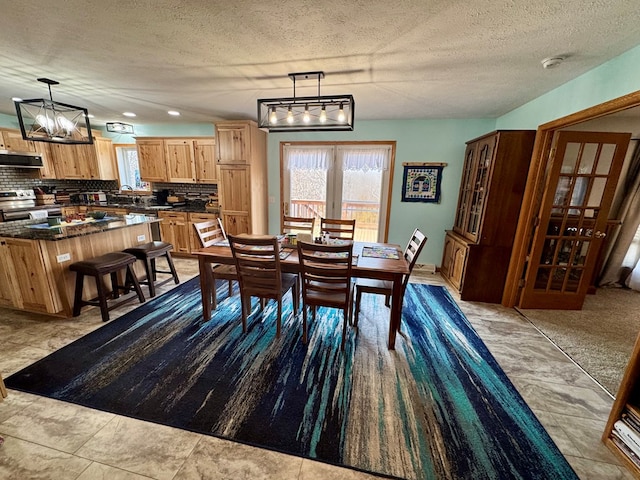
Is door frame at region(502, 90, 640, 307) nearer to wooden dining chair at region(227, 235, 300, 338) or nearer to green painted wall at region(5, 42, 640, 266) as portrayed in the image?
green painted wall at region(5, 42, 640, 266)

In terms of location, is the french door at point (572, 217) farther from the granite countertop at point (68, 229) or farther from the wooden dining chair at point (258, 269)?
the granite countertop at point (68, 229)

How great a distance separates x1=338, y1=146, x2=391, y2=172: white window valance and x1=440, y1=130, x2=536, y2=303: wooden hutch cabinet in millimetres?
1266

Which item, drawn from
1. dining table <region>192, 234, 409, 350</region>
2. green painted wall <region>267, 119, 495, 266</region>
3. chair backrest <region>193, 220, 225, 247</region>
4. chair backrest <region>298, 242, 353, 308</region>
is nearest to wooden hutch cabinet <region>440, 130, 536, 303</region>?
green painted wall <region>267, 119, 495, 266</region>

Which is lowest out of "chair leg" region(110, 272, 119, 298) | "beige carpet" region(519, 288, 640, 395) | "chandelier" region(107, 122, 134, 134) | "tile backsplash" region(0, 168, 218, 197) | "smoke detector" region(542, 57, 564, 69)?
"beige carpet" region(519, 288, 640, 395)

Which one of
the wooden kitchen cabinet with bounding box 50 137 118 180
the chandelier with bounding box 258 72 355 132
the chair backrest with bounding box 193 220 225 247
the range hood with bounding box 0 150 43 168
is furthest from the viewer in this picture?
the wooden kitchen cabinet with bounding box 50 137 118 180

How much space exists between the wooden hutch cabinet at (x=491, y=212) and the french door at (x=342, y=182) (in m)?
1.31

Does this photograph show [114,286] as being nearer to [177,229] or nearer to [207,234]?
[207,234]

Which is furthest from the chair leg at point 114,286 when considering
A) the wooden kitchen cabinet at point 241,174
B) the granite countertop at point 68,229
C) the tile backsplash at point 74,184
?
the tile backsplash at point 74,184

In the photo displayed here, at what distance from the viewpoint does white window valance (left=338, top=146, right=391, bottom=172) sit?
440 cm

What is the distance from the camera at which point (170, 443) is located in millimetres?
1515

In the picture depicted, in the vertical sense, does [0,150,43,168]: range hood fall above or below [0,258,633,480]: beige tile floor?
above

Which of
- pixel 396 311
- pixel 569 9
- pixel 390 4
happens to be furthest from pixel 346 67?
pixel 396 311

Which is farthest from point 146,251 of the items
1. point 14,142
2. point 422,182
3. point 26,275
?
point 422,182

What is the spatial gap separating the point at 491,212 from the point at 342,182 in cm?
233
